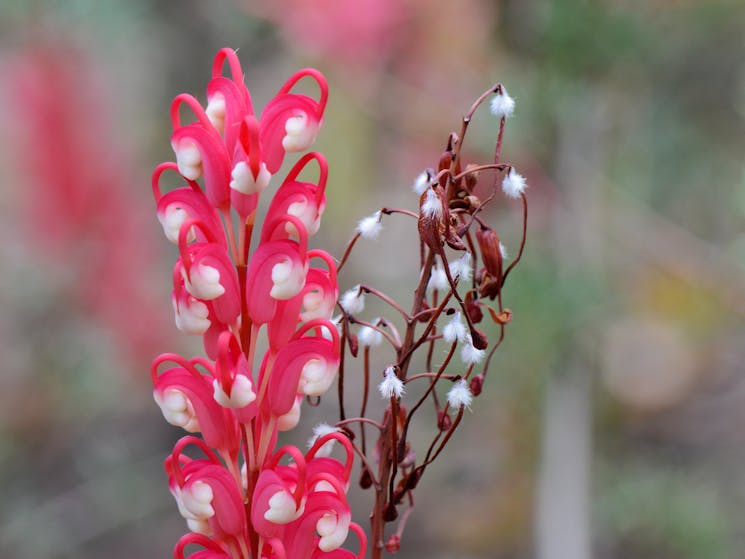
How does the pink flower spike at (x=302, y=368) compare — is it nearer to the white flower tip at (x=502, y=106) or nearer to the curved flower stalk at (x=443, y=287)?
the curved flower stalk at (x=443, y=287)

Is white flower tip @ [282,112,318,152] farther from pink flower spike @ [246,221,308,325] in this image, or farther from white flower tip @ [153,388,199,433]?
white flower tip @ [153,388,199,433]

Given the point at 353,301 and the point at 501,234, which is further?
the point at 501,234

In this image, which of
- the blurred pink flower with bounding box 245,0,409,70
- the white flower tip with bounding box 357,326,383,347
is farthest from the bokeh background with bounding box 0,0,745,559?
the white flower tip with bounding box 357,326,383,347

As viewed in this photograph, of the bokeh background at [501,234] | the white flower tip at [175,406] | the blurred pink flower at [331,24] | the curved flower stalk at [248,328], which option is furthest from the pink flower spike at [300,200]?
the blurred pink flower at [331,24]

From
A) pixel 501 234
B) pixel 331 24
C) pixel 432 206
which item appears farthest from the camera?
pixel 331 24

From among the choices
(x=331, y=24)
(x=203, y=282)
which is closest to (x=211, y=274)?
(x=203, y=282)

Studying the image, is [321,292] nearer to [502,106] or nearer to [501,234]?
[502,106]

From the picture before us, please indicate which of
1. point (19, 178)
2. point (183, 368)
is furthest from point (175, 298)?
point (19, 178)
